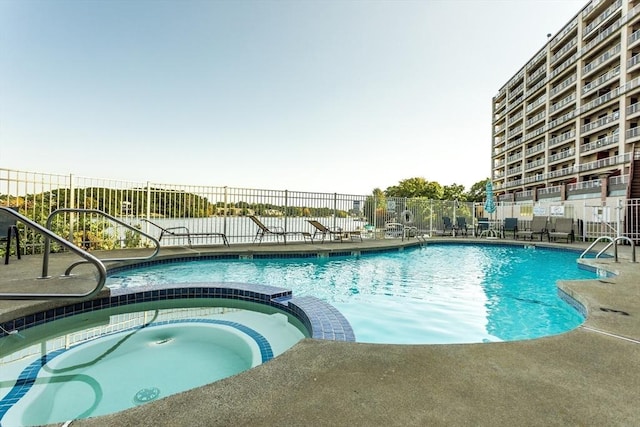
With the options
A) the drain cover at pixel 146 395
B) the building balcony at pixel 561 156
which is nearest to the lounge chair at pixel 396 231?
the drain cover at pixel 146 395

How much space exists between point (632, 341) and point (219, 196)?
944cm

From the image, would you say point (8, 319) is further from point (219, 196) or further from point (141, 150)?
point (141, 150)

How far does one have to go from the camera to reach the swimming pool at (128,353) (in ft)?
7.18

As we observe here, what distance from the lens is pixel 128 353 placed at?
2971 mm

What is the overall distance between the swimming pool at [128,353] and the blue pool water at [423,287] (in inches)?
52.4

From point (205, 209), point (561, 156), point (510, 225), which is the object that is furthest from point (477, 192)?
point (205, 209)

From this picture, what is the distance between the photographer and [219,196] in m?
9.73

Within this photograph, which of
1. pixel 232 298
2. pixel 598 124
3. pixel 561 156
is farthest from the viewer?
pixel 561 156

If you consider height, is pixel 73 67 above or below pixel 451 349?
above

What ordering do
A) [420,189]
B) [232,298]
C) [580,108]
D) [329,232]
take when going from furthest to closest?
[420,189], [580,108], [329,232], [232,298]

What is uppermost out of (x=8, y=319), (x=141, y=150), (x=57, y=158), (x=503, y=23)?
(x=503, y=23)

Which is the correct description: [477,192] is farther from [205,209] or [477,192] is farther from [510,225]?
[205,209]

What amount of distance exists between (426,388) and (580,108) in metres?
42.9

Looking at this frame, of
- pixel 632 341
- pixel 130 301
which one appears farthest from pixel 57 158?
pixel 632 341
